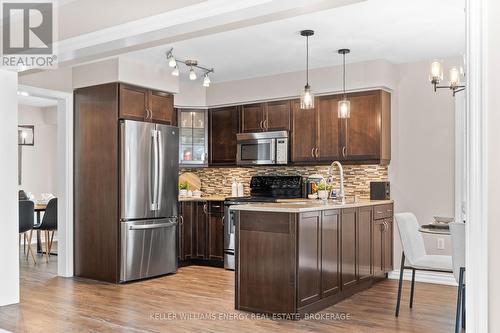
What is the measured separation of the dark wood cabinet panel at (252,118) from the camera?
264 inches

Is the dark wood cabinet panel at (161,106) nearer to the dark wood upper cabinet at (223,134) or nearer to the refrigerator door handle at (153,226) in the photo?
the dark wood upper cabinet at (223,134)

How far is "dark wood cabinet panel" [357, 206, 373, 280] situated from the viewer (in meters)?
5.12

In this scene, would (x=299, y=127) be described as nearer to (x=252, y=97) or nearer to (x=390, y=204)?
(x=252, y=97)

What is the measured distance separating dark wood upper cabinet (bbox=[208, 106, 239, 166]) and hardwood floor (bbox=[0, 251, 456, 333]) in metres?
1.88

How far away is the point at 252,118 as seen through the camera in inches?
267

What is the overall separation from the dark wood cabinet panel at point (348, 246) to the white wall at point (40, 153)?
6423 mm

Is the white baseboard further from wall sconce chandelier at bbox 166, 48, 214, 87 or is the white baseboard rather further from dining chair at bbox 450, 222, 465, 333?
wall sconce chandelier at bbox 166, 48, 214, 87

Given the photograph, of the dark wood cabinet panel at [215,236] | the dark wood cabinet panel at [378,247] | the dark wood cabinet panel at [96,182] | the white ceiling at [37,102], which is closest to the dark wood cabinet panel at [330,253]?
the dark wood cabinet panel at [378,247]

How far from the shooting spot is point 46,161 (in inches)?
369

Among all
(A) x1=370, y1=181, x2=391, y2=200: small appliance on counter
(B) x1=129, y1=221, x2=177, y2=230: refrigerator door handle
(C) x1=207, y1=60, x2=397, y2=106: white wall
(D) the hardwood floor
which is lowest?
(D) the hardwood floor

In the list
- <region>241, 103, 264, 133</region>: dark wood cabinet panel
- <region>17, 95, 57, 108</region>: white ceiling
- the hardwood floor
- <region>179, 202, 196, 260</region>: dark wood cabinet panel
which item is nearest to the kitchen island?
the hardwood floor

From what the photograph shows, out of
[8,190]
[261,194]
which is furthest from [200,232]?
Answer: [8,190]

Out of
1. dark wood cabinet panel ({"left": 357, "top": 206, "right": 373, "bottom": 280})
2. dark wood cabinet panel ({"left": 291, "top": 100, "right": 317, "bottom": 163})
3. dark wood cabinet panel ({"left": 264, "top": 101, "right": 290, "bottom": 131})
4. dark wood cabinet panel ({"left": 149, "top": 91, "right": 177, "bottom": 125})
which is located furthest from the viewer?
dark wood cabinet panel ({"left": 264, "top": 101, "right": 290, "bottom": 131})

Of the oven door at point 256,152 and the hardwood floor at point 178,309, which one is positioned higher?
the oven door at point 256,152
